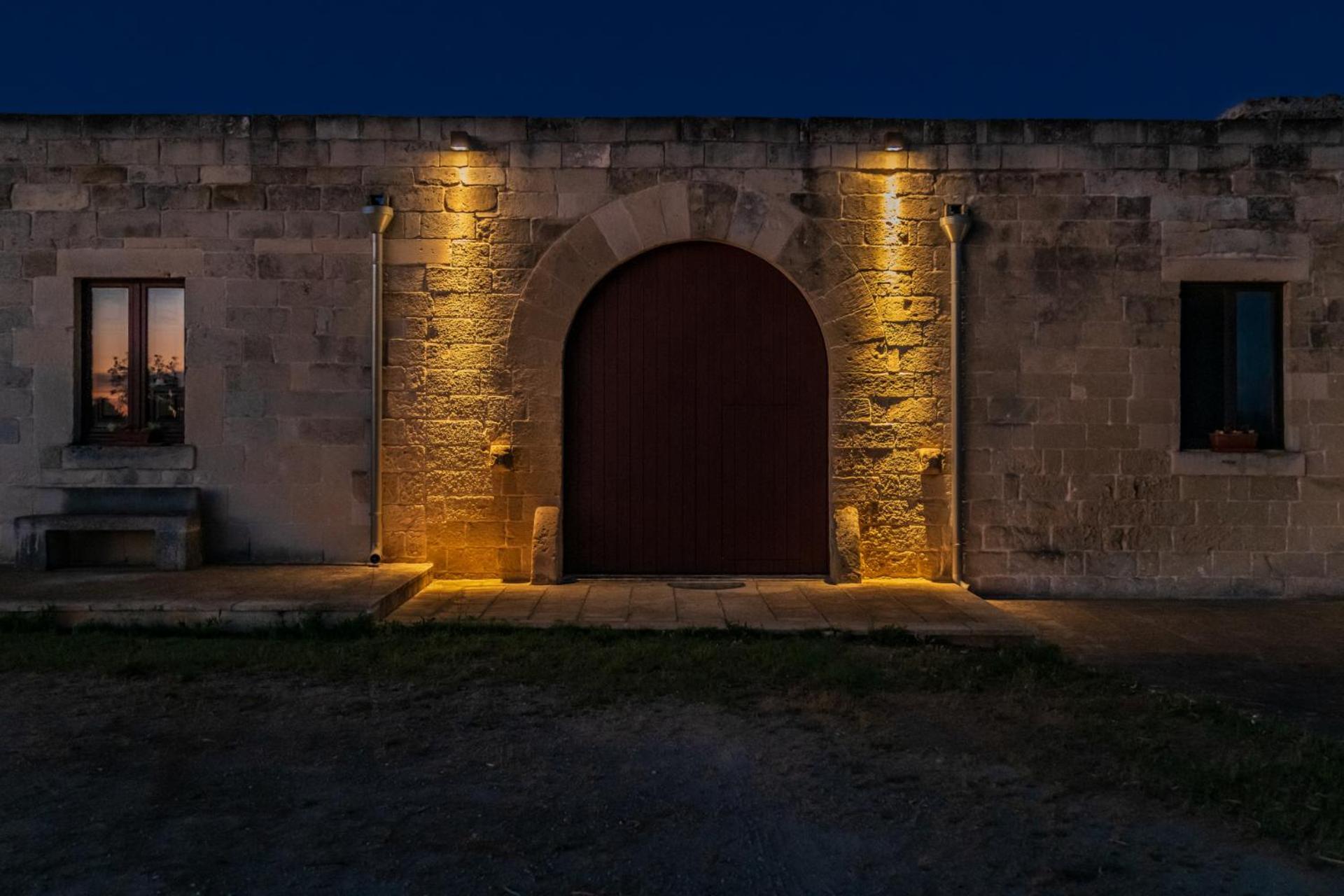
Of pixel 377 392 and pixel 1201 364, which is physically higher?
pixel 1201 364

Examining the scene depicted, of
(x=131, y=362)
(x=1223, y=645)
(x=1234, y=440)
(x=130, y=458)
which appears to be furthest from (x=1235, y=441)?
(x=131, y=362)

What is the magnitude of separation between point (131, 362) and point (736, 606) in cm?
528

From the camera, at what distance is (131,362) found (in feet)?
29.2

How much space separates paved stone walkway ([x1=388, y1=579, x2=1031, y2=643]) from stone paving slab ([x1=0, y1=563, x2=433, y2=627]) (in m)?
0.26

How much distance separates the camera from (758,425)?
29.1ft

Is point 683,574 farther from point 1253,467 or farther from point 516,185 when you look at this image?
point 1253,467

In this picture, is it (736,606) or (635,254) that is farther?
(635,254)

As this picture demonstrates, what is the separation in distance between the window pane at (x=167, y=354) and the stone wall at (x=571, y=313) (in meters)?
0.29

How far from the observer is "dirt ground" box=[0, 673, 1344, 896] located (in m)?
3.23

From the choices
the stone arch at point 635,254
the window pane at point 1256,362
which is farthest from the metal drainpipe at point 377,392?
the window pane at point 1256,362

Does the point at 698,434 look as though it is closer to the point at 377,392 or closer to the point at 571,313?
the point at 571,313

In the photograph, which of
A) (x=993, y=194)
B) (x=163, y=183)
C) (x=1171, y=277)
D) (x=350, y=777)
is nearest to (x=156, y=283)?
(x=163, y=183)

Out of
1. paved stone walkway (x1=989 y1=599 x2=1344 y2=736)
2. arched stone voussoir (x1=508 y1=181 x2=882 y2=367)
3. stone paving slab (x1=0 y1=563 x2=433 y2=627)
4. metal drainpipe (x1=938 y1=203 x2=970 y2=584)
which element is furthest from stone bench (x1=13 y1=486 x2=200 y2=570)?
paved stone walkway (x1=989 y1=599 x2=1344 y2=736)

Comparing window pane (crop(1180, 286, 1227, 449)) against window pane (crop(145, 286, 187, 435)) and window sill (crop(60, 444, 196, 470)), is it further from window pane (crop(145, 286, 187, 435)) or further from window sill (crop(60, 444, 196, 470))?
window pane (crop(145, 286, 187, 435))
